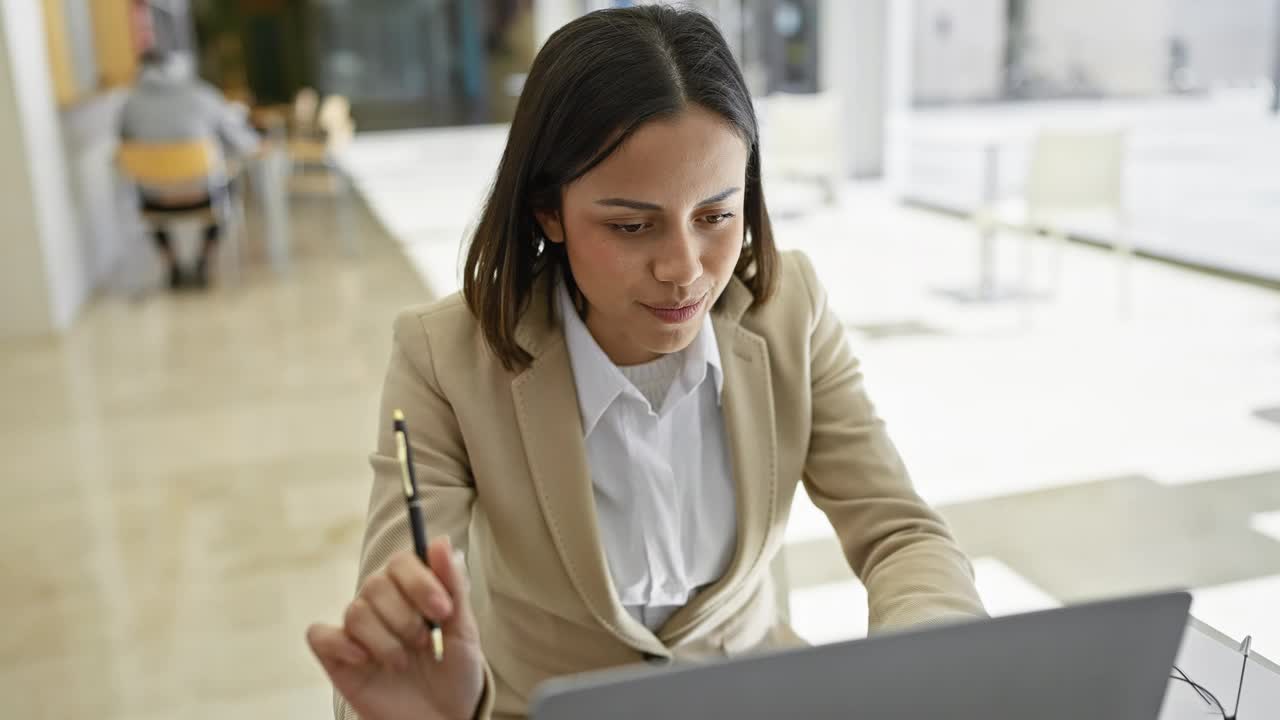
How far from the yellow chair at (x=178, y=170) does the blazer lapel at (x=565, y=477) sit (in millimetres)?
6496

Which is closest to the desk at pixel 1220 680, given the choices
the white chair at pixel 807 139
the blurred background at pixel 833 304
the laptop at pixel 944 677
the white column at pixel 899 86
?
the blurred background at pixel 833 304

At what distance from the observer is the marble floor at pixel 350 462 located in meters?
2.83

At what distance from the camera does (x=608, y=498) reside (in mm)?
1255

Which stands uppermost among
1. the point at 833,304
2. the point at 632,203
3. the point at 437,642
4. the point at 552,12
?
the point at 552,12

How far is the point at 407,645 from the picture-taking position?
847 mm

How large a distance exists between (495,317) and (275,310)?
19.2ft

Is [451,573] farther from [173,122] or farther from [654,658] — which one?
[173,122]

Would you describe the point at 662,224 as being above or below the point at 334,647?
above

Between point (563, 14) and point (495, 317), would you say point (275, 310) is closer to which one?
point (495, 317)

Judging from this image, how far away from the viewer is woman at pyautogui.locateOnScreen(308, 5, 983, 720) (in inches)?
43.0

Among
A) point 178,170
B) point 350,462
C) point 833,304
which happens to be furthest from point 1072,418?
point 178,170

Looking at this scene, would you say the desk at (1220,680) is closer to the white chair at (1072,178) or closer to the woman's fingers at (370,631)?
the woman's fingers at (370,631)

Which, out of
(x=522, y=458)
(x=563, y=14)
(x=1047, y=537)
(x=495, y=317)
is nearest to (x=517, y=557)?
(x=522, y=458)

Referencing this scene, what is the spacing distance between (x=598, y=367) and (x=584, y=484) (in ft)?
0.42
